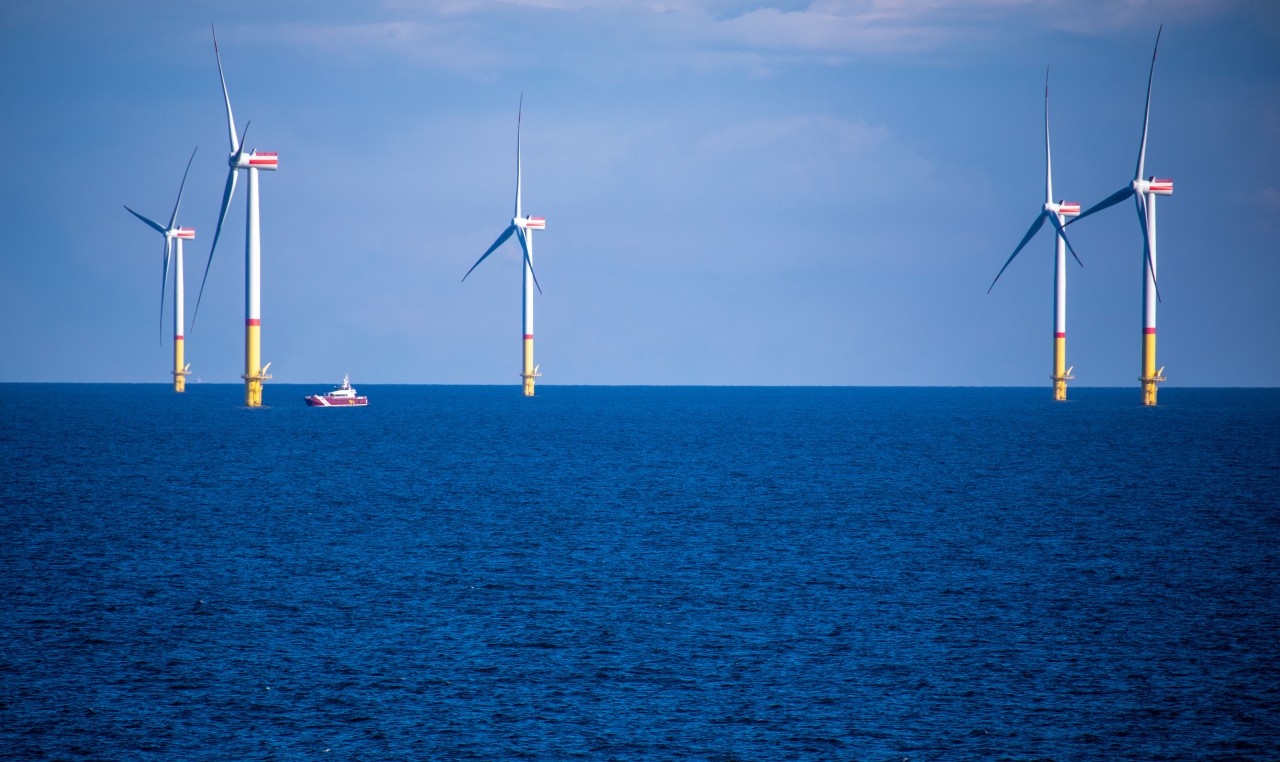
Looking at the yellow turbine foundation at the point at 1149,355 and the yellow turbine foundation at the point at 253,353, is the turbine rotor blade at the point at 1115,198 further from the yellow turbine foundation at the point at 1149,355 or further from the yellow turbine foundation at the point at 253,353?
the yellow turbine foundation at the point at 253,353

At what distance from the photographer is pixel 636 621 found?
42.7 m

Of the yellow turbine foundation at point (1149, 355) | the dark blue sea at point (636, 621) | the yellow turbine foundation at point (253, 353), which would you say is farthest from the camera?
the yellow turbine foundation at point (1149, 355)

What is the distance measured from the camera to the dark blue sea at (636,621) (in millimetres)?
30812

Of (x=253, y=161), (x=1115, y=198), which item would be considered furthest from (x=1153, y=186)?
(x=253, y=161)

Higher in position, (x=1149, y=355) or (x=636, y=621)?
(x=1149, y=355)

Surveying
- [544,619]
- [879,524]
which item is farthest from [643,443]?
[544,619]

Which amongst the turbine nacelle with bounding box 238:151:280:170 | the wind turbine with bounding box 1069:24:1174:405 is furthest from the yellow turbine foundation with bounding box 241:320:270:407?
the wind turbine with bounding box 1069:24:1174:405

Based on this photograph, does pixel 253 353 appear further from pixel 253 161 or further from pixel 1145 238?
pixel 1145 238

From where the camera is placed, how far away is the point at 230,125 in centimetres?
15138

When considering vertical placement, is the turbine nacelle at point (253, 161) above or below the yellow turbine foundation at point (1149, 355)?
above

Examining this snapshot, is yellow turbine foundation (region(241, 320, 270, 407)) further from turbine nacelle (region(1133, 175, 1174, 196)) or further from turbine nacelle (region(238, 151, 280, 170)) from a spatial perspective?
turbine nacelle (region(1133, 175, 1174, 196))

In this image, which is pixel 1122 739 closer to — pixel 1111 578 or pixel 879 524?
pixel 1111 578

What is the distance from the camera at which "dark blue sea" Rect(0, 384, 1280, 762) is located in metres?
30.8

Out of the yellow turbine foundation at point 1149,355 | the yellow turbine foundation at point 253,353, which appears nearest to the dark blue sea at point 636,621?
the yellow turbine foundation at point 253,353
